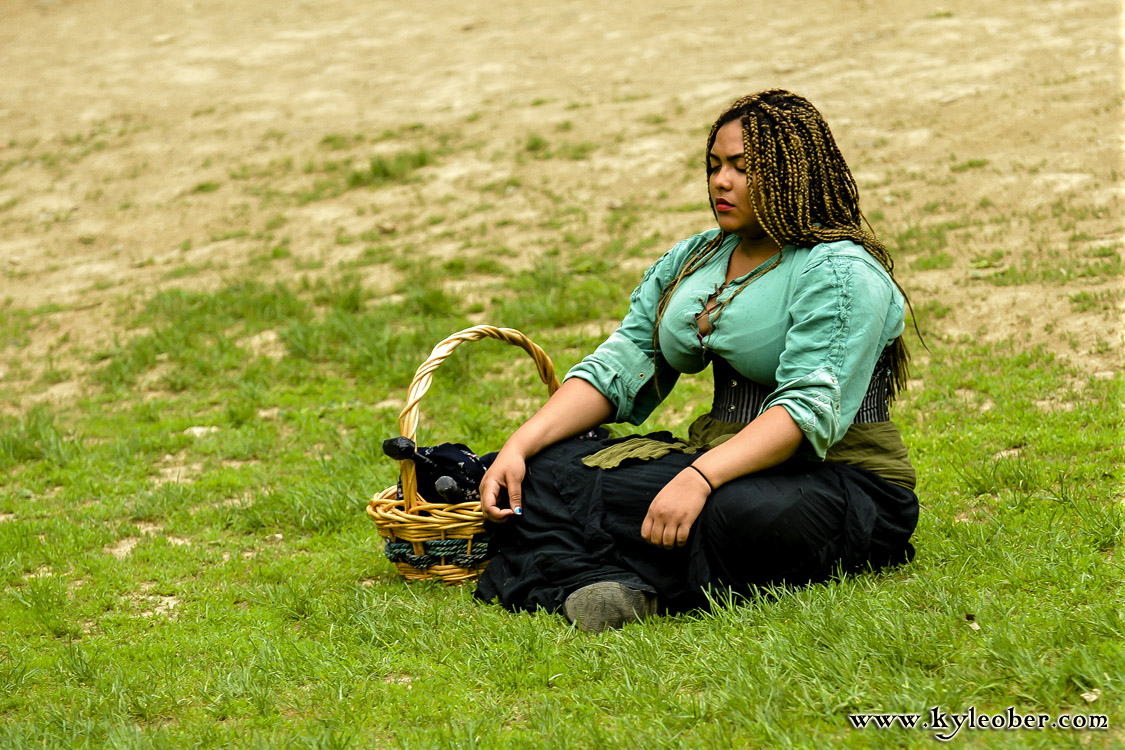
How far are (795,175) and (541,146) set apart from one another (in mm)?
6826

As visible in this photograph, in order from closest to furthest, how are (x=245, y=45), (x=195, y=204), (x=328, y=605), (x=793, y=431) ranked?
(x=793, y=431) → (x=328, y=605) → (x=195, y=204) → (x=245, y=45)

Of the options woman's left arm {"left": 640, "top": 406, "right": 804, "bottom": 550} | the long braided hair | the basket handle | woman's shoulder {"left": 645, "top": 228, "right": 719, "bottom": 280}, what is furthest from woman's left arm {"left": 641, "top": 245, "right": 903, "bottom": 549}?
the basket handle

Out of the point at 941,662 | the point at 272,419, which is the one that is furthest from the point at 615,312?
the point at 941,662

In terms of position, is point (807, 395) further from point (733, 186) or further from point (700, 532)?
point (733, 186)

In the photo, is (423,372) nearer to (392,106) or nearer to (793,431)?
(793,431)

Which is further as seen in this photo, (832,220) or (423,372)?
(423,372)

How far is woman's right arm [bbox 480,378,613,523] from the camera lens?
351 centimetres

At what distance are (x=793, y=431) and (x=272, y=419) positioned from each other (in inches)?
156

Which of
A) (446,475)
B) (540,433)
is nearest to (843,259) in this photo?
(540,433)

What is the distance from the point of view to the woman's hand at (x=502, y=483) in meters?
3.50

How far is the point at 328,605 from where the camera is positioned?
143 inches

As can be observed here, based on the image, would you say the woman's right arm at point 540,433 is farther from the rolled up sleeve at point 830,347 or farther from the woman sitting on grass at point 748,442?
the rolled up sleeve at point 830,347

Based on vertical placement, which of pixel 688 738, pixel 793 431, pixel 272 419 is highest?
pixel 793 431

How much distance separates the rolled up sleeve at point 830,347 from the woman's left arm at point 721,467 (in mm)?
51
